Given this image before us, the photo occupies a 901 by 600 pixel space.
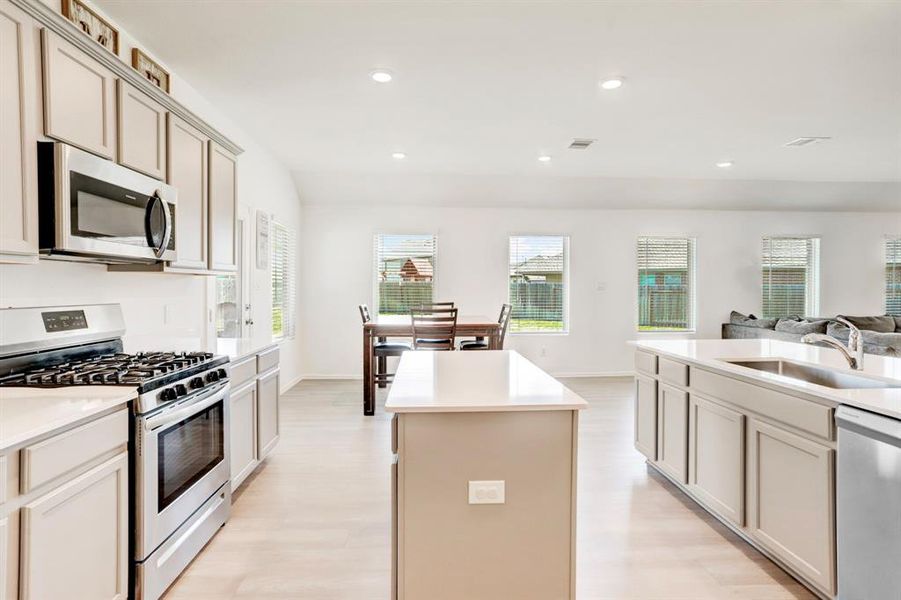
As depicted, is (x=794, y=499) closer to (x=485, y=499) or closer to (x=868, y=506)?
(x=868, y=506)

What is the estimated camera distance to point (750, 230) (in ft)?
22.9

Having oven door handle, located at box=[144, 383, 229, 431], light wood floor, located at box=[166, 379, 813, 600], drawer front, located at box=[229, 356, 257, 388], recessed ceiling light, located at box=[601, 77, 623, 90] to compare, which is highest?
recessed ceiling light, located at box=[601, 77, 623, 90]

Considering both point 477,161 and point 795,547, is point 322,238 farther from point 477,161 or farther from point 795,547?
point 795,547

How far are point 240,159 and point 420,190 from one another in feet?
8.17

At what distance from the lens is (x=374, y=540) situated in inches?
93.5

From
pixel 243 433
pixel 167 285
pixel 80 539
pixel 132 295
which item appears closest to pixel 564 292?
pixel 243 433

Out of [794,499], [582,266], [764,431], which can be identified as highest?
[582,266]

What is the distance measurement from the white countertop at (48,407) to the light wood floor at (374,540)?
37.4 inches

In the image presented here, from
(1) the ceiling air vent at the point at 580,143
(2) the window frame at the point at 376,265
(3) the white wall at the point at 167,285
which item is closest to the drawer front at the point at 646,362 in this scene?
(1) the ceiling air vent at the point at 580,143

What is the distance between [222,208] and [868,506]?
3630 mm

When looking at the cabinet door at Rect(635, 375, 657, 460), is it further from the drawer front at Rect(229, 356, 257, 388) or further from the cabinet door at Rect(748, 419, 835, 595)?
the drawer front at Rect(229, 356, 257, 388)

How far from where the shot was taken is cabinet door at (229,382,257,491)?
270 cm

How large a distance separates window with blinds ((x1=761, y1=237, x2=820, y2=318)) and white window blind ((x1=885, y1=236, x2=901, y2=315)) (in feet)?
3.69

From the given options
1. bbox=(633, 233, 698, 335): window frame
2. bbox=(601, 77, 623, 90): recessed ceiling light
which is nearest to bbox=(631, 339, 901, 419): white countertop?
bbox=(601, 77, 623, 90): recessed ceiling light
